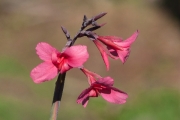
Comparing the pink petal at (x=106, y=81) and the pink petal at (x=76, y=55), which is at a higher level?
the pink petal at (x=76, y=55)

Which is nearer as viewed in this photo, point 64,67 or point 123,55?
point 64,67

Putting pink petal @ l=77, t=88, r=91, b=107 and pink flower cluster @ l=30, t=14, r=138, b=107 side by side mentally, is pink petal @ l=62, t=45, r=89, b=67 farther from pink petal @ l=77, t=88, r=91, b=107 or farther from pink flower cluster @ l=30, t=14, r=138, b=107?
pink petal @ l=77, t=88, r=91, b=107

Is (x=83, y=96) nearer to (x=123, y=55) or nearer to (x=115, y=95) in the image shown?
(x=115, y=95)

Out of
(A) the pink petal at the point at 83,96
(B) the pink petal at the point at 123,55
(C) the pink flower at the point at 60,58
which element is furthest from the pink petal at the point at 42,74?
(B) the pink petal at the point at 123,55

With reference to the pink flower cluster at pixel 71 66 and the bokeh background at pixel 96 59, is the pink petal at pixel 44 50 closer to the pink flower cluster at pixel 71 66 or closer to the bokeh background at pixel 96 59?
the pink flower cluster at pixel 71 66

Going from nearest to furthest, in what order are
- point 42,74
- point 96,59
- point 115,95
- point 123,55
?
point 42,74
point 115,95
point 123,55
point 96,59

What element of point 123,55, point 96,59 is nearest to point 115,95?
point 123,55

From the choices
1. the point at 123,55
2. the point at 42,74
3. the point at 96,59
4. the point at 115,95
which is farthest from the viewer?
the point at 96,59

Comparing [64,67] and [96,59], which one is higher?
[96,59]
